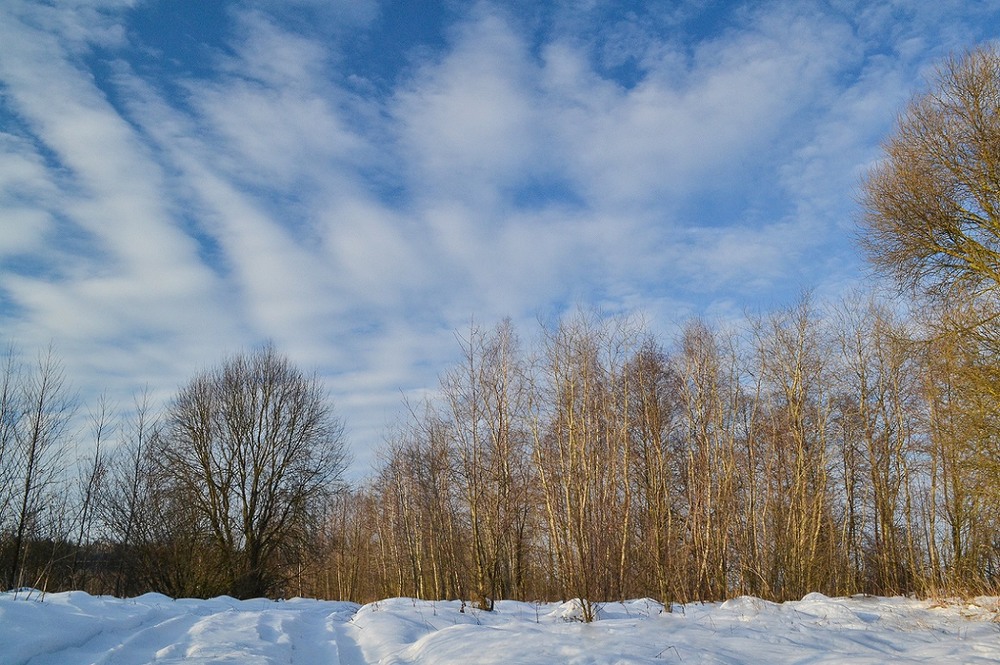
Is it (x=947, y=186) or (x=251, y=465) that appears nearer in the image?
(x=947, y=186)

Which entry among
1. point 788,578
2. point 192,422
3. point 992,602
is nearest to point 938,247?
point 992,602

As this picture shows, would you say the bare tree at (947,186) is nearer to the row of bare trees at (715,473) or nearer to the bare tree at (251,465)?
the row of bare trees at (715,473)

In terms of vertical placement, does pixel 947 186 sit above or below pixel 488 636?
above

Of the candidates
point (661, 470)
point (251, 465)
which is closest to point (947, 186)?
point (661, 470)

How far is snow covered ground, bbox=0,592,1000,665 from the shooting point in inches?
293

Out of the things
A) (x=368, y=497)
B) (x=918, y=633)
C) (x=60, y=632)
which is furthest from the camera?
(x=368, y=497)

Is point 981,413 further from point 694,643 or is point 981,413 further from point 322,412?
point 322,412

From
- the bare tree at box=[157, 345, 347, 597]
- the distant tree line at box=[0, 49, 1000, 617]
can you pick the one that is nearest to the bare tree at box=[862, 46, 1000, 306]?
the distant tree line at box=[0, 49, 1000, 617]

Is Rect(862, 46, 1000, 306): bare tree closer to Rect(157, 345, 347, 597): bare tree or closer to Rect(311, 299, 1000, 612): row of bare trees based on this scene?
Rect(311, 299, 1000, 612): row of bare trees

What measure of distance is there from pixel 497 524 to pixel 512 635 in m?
5.96

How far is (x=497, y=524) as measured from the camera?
47.7 ft

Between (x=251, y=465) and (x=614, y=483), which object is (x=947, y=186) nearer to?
(x=614, y=483)

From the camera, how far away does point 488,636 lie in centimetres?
866

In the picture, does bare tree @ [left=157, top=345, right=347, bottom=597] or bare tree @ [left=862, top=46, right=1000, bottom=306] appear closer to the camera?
bare tree @ [left=862, top=46, right=1000, bottom=306]
